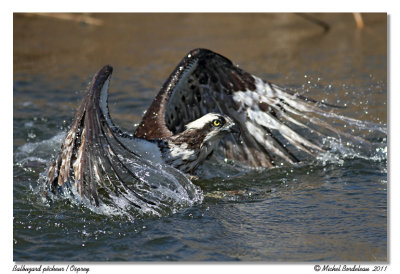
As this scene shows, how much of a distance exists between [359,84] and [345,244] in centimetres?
460

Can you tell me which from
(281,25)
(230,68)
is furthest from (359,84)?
(281,25)

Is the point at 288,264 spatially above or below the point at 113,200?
below

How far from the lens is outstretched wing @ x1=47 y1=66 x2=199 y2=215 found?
14.5 ft

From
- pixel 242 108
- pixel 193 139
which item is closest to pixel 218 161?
pixel 242 108

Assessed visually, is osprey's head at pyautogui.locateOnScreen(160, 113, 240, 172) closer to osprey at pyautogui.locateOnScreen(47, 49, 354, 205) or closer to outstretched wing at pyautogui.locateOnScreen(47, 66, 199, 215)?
osprey at pyautogui.locateOnScreen(47, 49, 354, 205)

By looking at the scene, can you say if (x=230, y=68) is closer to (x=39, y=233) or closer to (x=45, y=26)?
(x=39, y=233)

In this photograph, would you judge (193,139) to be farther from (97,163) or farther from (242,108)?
(97,163)

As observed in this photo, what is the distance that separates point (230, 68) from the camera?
6426mm

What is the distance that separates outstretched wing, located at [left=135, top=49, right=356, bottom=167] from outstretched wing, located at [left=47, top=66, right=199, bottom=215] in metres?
1.39

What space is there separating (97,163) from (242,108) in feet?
7.94

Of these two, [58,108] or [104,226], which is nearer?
[104,226]

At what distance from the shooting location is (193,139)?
582 centimetres

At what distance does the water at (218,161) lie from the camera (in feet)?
15.1

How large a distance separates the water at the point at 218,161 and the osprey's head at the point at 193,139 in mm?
376
